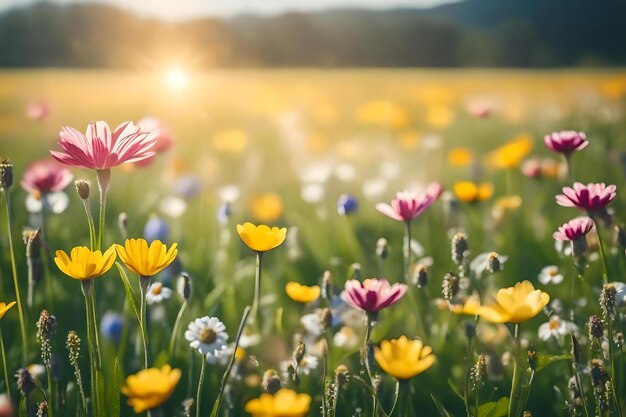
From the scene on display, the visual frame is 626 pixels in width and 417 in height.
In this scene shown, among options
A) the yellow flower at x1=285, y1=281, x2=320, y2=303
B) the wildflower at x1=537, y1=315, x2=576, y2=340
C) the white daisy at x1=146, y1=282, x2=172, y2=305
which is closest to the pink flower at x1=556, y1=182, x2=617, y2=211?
the wildflower at x1=537, y1=315, x2=576, y2=340

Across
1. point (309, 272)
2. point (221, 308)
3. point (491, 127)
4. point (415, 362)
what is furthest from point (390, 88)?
point (415, 362)

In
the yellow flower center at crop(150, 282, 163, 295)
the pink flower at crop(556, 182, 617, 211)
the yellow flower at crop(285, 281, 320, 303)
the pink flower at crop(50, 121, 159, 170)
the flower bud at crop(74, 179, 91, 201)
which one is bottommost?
the yellow flower center at crop(150, 282, 163, 295)

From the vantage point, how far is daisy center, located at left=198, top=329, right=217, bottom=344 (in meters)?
0.91

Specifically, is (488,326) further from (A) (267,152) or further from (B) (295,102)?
(B) (295,102)

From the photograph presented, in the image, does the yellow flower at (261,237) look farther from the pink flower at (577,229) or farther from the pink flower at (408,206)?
the pink flower at (577,229)

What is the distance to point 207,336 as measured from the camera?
2.98 ft

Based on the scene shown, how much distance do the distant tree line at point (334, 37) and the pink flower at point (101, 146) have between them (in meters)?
1.34

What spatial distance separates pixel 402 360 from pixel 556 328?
454 mm

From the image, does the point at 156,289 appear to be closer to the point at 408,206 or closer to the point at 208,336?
the point at 208,336

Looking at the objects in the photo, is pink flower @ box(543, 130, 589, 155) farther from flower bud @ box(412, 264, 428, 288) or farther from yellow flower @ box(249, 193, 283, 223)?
yellow flower @ box(249, 193, 283, 223)

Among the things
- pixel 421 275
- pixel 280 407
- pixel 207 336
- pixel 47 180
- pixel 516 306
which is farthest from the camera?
pixel 47 180

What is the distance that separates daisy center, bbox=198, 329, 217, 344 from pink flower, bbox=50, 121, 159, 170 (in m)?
0.23

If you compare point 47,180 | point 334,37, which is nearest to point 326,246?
point 47,180

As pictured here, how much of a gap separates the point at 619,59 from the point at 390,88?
1.06m
